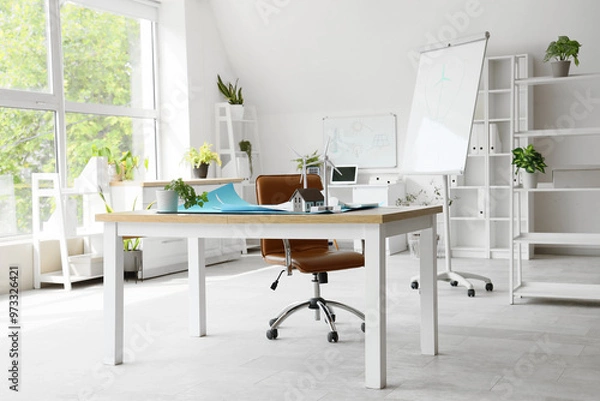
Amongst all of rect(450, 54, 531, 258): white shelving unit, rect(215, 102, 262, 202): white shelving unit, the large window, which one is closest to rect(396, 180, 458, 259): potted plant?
rect(450, 54, 531, 258): white shelving unit

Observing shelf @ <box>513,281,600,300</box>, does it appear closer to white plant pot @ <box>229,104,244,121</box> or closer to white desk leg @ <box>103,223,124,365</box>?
white desk leg @ <box>103,223,124,365</box>

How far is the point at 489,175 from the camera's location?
296 inches

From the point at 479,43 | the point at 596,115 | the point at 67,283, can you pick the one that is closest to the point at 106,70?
the point at 67,283

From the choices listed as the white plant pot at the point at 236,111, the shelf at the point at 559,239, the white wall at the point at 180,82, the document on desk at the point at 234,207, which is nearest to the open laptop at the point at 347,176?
the white plant pot at the point at 236,111

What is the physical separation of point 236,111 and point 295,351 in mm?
4873

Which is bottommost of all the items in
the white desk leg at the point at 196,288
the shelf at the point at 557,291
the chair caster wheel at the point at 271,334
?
the chair caster wheel at the point at 271,334

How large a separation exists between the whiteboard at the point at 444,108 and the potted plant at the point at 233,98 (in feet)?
9.35

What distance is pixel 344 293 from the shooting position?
18.5 feet

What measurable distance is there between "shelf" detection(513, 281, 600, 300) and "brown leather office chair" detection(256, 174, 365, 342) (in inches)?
58.1

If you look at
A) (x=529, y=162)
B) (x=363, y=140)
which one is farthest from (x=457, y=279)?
(x=363, y=140)

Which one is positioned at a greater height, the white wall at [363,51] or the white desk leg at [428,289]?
the white wall at [363,51]

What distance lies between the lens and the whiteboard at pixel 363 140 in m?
8.38

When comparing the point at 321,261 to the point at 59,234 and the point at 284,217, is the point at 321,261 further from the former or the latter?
the point at 59,234

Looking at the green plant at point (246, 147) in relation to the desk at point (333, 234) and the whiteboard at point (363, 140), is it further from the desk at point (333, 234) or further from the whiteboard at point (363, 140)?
the desk at point (333, 234)
